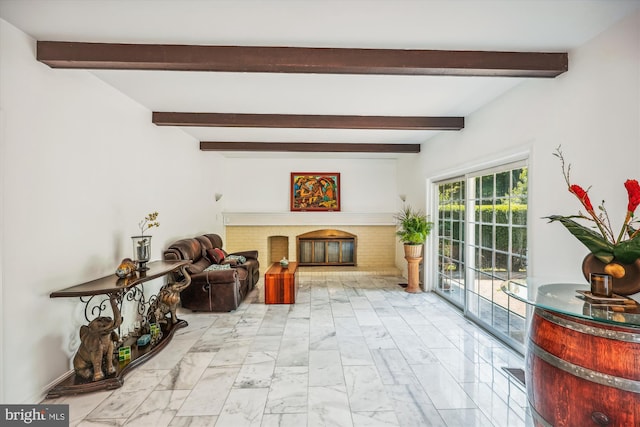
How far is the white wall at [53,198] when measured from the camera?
2.19 meters

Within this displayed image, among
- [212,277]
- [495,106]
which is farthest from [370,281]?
[495,106]

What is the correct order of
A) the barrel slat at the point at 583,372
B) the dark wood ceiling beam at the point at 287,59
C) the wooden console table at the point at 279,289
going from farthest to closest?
the wooden console table at the point at 279,289 < the dark wood ceiling beam at the point at 287,59 < the barrel slat at the point at 583,372

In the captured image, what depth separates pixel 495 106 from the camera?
11.4 feet

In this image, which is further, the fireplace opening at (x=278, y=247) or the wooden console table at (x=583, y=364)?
the fireplace opening at (x=278, y=247)

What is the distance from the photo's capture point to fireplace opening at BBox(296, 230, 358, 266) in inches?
319

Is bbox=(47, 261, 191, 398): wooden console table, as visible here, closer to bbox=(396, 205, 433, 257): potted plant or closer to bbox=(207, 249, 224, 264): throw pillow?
bbox=(207, 249, 224, 264): throw pillow

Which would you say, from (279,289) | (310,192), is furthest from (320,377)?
(310,192)

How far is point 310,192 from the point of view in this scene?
767 cm

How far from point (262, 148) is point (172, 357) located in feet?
12.3

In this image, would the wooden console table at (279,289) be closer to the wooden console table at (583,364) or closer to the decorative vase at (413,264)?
the decorative vase at (413,264)

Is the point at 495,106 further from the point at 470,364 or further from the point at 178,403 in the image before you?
the point at 178,403

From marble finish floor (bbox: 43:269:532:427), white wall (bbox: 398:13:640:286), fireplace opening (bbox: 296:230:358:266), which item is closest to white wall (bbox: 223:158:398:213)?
fireplace opening (bbox: 296:230:358:266)

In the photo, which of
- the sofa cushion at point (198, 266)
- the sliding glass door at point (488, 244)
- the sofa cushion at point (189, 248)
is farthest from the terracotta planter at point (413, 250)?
the sofa cushion at point (189, 248)

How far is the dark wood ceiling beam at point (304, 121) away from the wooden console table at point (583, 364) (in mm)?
3043
